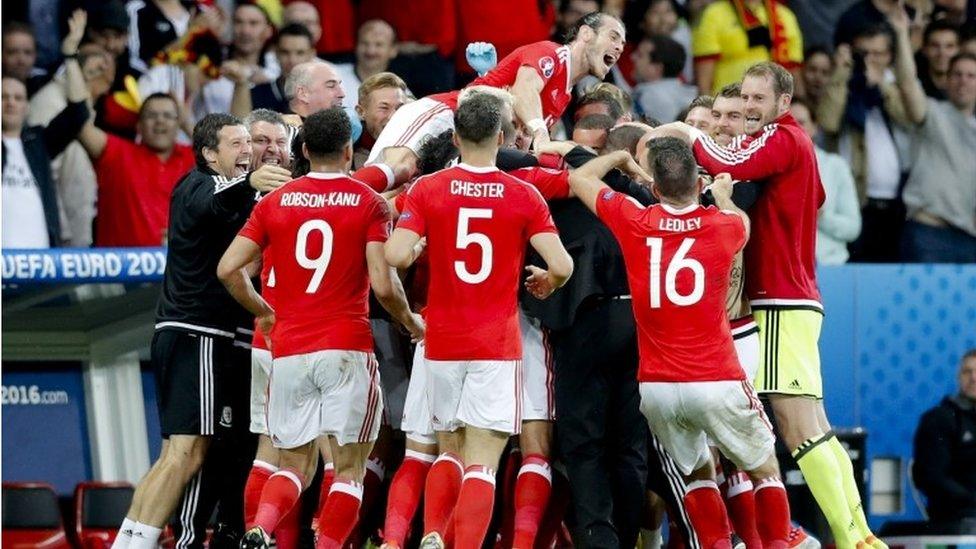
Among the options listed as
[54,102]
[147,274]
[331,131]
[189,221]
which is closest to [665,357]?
[331,131]

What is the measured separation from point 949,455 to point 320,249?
5775 millimetres

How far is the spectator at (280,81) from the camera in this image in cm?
1437

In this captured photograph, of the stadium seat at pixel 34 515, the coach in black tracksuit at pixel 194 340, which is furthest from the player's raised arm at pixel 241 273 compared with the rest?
the stadium seat at pixel 34 515

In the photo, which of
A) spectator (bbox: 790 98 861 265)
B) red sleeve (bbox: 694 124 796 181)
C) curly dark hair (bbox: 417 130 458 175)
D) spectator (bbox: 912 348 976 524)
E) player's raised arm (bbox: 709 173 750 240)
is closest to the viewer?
player's raised arm (bbox: 709 173 750 240)

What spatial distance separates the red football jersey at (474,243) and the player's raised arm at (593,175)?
32 cm

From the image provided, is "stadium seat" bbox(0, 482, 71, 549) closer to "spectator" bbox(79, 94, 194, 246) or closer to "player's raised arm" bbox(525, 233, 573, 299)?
"spectator" bbox(79, 94, 194, 246)

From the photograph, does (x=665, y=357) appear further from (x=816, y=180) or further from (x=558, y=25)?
(x=558, y=25)

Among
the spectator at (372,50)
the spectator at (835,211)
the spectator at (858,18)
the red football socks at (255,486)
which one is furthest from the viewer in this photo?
the spectator at (858,18)

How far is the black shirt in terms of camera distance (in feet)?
35.3

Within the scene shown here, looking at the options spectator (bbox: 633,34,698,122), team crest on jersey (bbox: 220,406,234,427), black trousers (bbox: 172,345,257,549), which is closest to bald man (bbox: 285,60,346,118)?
black trousers (bbox: 172,345,257,549)

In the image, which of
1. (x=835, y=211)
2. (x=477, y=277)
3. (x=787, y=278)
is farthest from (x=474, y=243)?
(x=835, y=211)

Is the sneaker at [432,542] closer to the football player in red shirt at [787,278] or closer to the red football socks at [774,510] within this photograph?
the red football socks at [774,510]

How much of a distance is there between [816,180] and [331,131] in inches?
96.3

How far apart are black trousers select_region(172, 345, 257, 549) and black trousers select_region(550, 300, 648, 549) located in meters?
1.76
